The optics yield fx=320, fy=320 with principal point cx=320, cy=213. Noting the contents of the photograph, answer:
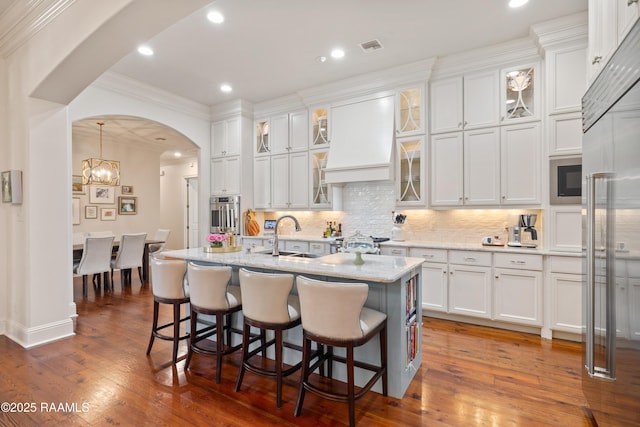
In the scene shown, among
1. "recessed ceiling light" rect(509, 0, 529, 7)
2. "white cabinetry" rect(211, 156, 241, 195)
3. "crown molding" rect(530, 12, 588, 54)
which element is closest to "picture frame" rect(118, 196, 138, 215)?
"white cabinetry" rect(211, 156, 241, 195)

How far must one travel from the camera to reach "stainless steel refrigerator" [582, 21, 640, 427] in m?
1.39

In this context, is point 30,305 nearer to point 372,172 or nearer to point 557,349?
point 372,172

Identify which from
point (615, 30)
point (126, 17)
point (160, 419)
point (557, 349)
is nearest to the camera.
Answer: point (615, 30)

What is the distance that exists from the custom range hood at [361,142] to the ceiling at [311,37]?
0.50 metres

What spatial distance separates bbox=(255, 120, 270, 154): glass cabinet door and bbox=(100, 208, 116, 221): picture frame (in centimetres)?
423

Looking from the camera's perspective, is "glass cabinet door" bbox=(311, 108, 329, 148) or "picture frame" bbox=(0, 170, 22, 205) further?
"glass cabinet door" bbox=(311, 108, 329, 148)

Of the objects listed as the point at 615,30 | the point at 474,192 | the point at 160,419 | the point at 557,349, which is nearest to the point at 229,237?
the point at 160,419

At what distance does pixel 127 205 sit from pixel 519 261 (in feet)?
26.7

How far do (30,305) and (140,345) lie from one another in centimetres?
117

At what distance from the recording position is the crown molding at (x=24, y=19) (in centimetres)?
Answer: 277

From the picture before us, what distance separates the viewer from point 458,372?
8.64 ft

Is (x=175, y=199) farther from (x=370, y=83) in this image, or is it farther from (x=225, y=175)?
(x=370, y=83)

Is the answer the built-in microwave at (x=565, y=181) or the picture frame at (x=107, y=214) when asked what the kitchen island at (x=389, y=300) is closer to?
the built-in microwave at (x=565, y=181)

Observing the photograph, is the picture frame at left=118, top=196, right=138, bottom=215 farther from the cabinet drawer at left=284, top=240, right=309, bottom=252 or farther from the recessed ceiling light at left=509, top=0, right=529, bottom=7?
the recessed ceiling light at left=509, top=0, right=529, bottom=7
